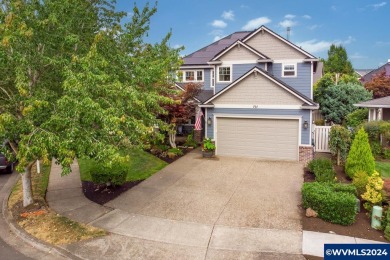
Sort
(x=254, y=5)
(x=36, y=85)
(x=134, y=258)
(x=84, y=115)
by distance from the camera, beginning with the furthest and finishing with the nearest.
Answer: (x=254, y=5)
(x=36, y=85)
(x=84, y=115)
(x=134, y=258)

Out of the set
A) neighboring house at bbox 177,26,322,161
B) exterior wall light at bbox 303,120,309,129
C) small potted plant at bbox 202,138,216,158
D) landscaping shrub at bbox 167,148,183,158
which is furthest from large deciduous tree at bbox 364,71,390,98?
landscaping shrub at bbox 167,148,183,158

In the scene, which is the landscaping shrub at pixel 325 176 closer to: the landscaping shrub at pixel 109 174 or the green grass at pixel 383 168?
the green grass at pixel 383 168

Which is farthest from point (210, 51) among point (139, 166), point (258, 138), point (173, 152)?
point (139, 166)

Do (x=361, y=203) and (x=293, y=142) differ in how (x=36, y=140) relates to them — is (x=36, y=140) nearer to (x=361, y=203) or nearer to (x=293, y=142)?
(x=361, y=203)

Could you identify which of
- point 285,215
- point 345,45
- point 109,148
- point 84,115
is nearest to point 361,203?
point 285,215

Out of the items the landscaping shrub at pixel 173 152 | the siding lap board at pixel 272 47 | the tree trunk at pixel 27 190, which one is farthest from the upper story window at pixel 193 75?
the tree trunk at pixel 27 190

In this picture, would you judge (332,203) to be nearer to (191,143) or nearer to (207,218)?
(207,218)

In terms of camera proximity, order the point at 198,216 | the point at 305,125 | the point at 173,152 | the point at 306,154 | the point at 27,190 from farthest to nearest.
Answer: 1. the point at 173,152
2. the point at 306,154
3. the point at 305,125
4. the point at 27,190
5. the point at 198,216
